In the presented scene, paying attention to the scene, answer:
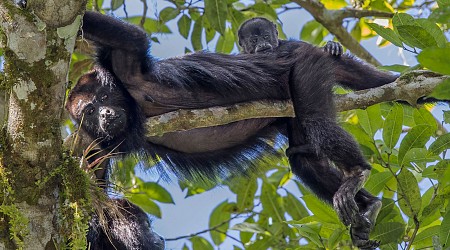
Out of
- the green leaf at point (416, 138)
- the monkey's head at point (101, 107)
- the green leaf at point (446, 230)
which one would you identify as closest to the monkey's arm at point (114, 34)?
the monkey's head at point (101, 107)

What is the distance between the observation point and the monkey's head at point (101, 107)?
16.0ft

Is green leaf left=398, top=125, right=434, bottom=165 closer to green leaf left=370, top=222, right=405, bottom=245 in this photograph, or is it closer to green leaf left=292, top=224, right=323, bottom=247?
green leaf left=370, top=222, right=405, bottom=245

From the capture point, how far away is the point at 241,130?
550cm

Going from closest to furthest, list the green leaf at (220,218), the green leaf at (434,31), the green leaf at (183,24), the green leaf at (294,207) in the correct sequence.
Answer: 1. the green leaf at (434,31)
2. the green leaf at (183,24)
3. the green leaf at (294,207)
4. the green leaf at (220,218)

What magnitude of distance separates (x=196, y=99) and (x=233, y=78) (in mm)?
326

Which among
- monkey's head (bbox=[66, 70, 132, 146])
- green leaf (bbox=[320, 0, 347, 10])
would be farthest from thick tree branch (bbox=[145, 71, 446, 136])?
green leaf (bbox=[320, 0, 347, 10])

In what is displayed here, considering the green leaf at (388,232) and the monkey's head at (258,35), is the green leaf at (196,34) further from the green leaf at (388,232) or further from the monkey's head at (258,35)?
the green leaf at (388,232)

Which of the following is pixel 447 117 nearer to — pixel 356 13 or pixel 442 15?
pixel 442 15

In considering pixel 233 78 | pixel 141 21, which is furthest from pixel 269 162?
pixel 141 21

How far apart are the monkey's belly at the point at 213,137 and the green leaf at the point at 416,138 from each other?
57.0 inches

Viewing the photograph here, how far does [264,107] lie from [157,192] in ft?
5.93

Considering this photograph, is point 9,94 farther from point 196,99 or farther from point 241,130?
point 241,130

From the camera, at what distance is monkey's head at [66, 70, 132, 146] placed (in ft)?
16.0

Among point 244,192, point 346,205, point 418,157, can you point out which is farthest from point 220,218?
point 418,157
